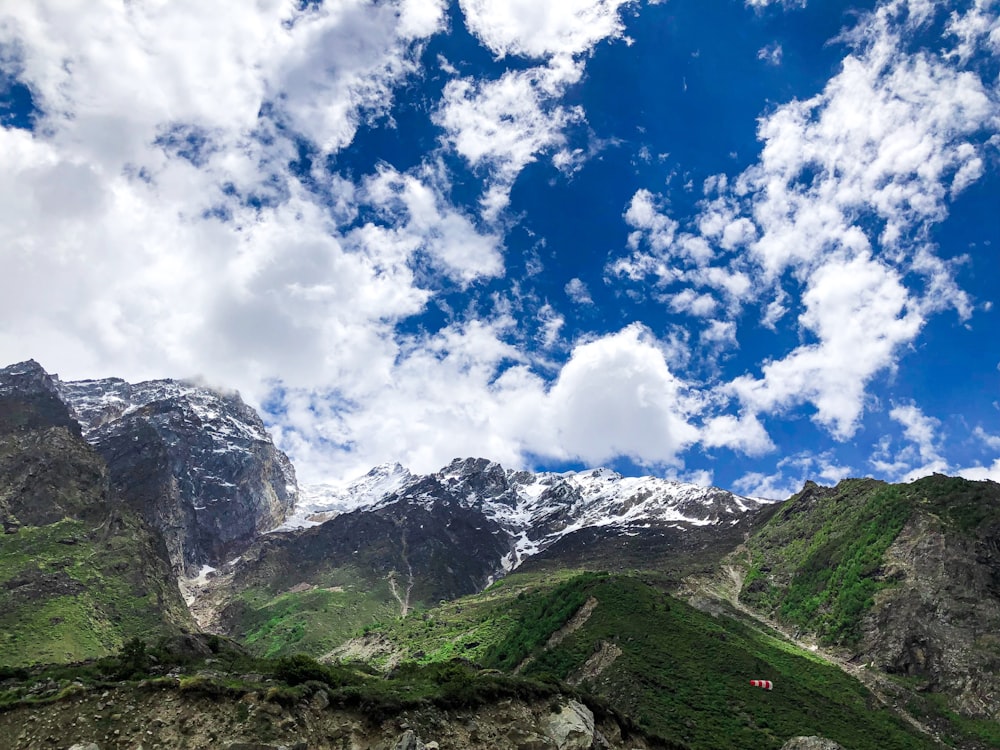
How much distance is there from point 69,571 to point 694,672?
156m

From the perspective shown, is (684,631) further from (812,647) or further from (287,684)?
(287,684)

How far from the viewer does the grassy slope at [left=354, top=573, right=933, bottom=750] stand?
249ft

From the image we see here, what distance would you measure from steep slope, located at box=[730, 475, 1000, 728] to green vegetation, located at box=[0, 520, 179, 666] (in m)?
157

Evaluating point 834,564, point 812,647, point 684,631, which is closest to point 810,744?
point 684,631

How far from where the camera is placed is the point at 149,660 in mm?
39406

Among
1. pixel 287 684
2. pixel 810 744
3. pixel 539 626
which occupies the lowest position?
pixel 810 744

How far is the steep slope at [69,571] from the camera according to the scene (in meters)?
127

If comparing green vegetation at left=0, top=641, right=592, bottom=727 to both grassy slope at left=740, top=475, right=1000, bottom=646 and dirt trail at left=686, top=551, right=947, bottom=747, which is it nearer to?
dirt trail at left=686, top=551, right=947, bottom=747

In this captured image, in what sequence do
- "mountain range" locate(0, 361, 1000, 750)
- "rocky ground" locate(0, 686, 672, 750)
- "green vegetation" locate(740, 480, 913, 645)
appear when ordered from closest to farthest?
"rocky ground" locate(0, 686, 672, 750), "mountain range" locate(0, 361, 1000, 750), "green vegetation" locate(740, 480, 913, 645)

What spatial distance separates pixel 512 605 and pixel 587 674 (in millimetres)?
89258

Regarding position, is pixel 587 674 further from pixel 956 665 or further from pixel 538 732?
pixel 956 665

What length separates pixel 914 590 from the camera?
A: 117m

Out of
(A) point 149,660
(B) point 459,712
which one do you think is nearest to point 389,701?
(B) point 459,712

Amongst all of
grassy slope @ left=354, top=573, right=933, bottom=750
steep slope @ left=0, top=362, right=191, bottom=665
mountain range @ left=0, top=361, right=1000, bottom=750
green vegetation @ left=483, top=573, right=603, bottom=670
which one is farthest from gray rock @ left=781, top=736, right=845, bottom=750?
steep slope @ left=0, top=362, right=191, bottom=665
